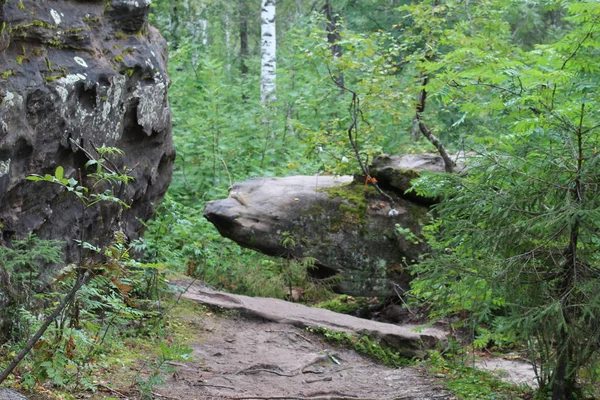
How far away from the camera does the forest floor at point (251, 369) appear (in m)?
5.39

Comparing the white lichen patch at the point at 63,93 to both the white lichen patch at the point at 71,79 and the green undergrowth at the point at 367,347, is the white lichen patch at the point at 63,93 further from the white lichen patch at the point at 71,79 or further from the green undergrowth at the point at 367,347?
the green undergrowth at the point at 367,347

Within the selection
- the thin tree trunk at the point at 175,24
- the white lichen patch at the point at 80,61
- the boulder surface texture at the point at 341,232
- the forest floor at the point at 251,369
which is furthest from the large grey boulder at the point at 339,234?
the thin tree trunk at the point at 175,24

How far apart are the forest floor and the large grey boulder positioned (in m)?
1.35

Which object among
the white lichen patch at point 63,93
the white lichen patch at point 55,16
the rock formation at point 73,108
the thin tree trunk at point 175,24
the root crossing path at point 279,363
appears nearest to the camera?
the rock formation at point 73,108

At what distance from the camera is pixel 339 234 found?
10.2 metres

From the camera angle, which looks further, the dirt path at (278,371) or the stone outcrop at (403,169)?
the stone outcrop at (403,169)

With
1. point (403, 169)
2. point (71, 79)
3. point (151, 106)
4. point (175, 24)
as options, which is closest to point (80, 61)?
point (71, 79)

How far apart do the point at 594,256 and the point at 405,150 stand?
452 inches

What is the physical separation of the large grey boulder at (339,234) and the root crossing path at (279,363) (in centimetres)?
106

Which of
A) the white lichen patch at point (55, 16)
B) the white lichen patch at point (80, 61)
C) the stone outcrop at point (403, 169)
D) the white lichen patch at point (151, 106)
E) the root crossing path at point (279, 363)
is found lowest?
the root crossing path at point (279, 363)

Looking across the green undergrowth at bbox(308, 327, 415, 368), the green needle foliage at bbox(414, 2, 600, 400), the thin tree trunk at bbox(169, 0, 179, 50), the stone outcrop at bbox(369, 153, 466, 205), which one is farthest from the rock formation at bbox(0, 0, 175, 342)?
the thin tree trunk at bbox(169, 0, 179, 50)

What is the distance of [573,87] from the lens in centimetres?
655

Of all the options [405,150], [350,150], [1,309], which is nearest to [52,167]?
[1,309]

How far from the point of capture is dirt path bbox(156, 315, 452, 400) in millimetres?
5809
